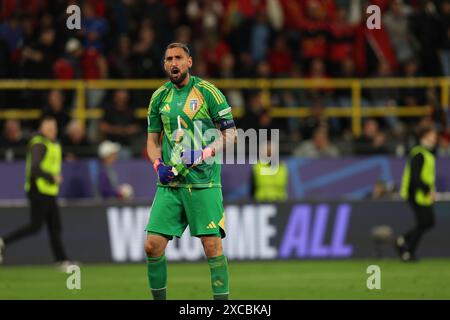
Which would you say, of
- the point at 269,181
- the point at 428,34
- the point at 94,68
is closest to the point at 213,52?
the point at 94,68

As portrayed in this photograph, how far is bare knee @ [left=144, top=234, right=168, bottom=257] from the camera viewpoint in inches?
401

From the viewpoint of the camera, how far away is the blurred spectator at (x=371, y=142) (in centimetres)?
2047

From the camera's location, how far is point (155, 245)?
10.2 metres

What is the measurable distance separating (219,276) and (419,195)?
7.82m

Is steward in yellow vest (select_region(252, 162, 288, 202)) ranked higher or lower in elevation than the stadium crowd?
lower

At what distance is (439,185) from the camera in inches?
798

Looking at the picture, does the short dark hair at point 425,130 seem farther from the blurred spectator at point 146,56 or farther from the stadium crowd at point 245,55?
the blurred spectator at point 146,56

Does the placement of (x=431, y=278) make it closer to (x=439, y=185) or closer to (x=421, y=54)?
(x=439, y=185)

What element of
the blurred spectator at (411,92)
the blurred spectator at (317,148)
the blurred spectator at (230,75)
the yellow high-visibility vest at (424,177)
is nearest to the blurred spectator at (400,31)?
the blurred spectator at (411,92)

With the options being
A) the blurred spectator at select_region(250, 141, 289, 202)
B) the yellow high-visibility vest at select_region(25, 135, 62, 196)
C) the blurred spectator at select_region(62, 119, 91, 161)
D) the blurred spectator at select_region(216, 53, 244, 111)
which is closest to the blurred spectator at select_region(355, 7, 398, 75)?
the blurred spectator at select_region(216, 53, 244, 111)

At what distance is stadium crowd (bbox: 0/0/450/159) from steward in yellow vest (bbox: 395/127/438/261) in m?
2.80

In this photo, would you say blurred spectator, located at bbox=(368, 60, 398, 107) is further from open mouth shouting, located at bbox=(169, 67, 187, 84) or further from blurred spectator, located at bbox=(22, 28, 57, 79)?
open mouth shouting, located at bbox=(169, 67, 187, 84)

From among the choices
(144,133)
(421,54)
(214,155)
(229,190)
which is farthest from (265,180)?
(214,155)

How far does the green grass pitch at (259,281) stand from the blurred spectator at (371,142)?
318 centimetres
